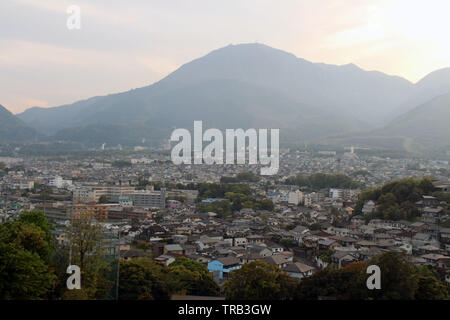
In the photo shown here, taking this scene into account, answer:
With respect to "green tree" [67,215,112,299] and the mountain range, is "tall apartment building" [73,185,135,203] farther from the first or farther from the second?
the mountain range

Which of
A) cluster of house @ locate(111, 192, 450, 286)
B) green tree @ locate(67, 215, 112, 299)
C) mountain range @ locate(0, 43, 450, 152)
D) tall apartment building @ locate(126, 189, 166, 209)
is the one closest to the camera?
green tree @ locate(67, 215, 112, 299)

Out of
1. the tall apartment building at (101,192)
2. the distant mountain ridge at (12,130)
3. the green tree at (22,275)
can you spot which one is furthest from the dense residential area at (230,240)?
the distant mountain ridge at (12,130)

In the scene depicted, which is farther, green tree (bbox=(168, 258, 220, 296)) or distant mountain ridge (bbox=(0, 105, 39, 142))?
distant mountain ridge (bbox=(0, 105, 39, 142))

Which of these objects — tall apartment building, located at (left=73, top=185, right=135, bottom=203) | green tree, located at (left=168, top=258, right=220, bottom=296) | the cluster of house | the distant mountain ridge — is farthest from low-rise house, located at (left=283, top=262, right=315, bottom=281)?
the distant mountain ridge

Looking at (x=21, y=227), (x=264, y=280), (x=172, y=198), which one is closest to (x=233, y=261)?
(x=264, y=280)
